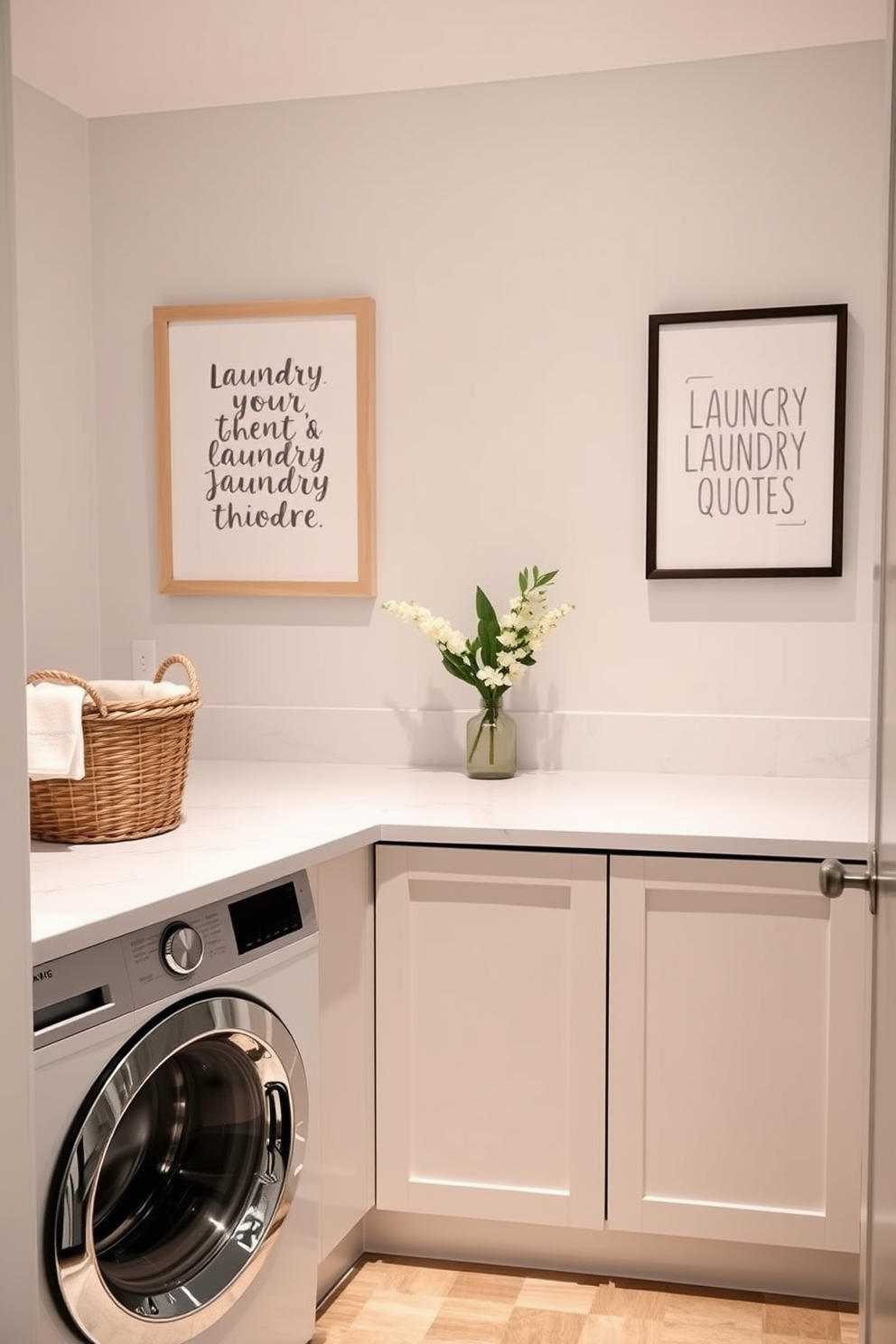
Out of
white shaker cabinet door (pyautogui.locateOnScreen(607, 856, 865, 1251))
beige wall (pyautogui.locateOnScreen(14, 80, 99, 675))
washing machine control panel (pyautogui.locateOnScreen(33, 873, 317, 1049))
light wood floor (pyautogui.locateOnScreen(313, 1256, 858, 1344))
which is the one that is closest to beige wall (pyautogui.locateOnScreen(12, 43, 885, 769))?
beige wall (pyautogui.locateOnScreen(14, 80, 99, 675))

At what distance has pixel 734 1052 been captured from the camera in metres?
2.27

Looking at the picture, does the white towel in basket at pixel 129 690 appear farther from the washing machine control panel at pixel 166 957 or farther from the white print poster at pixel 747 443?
the white print poster at pixel 747 443

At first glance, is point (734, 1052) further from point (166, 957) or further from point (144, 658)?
point (144, 658)

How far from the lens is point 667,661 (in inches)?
114

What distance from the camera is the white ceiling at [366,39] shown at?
2.53 meters

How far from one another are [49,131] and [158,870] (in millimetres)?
1953

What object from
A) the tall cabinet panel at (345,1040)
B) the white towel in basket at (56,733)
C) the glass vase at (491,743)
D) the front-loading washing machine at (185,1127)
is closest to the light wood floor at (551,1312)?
the tall cabinet panel at (345,1040)

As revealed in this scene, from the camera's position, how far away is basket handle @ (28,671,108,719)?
1.95 m

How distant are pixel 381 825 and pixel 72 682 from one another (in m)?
0.61

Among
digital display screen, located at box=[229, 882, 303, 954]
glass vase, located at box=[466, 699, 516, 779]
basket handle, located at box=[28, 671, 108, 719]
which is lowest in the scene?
digital display screen, located at box=[229, 882, 303, 954]

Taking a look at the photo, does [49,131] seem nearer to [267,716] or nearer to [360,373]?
[360,373]

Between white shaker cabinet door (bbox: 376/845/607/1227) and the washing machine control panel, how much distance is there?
0.34m

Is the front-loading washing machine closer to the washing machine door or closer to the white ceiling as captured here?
the washing machine door

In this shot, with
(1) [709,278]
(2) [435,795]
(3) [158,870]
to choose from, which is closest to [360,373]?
(1) [709,278]
